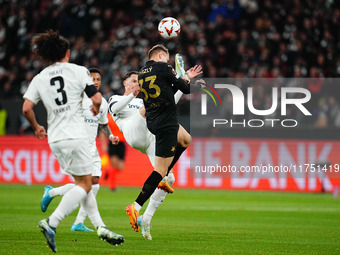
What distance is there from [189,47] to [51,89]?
1328 centimetres

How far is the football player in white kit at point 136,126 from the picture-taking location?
9492 mm

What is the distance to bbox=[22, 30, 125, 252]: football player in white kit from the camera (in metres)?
7.23

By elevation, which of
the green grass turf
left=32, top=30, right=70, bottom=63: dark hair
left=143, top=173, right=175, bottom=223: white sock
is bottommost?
the green grass turf

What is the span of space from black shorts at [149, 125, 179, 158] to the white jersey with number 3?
6.01 ft

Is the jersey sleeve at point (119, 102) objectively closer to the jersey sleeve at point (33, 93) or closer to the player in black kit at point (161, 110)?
the player in black kit at point (161, 110)

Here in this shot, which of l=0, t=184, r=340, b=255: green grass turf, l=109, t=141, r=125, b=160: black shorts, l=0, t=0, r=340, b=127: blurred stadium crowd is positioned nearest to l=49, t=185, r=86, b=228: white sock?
l=0, t=184, r=340, b=255: green grass turf

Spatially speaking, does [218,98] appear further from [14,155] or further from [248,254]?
[248,254]

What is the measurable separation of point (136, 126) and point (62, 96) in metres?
2.97

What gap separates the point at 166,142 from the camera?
8984 mm

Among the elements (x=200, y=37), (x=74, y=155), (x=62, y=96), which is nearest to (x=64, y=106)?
(x=62, y=96)

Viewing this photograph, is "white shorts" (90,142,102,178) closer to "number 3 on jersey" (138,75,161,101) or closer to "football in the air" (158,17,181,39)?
"number 3 on jersey" (138,75,161,101)

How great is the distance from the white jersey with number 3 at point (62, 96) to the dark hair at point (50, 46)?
10 cm

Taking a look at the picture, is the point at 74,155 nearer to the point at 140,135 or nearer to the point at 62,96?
the point at 62,96

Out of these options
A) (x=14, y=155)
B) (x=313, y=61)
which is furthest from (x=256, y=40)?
(x=14, y=155)
